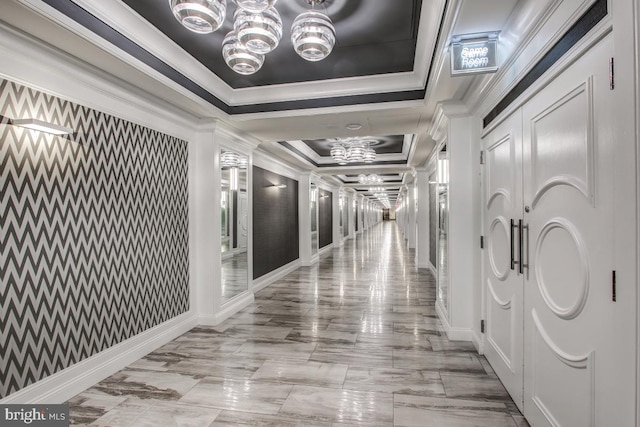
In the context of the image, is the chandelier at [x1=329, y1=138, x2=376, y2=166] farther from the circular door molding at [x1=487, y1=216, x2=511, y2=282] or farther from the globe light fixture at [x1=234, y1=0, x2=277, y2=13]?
the globe light fixture at [x1=234, y1=0, x2=277, y2=13]

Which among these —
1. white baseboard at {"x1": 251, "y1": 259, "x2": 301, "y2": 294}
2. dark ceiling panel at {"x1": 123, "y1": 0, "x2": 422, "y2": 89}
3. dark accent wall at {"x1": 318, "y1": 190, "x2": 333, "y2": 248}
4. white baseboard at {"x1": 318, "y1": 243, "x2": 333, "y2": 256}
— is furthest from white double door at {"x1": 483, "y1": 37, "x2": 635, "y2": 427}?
dark accent wall at {"x1": 318, "y1": 190, "x2": 333, "y2": 248}

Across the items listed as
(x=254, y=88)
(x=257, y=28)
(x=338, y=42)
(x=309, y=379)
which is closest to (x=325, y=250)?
(x=254, y=88)

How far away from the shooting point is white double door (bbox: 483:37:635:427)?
4.87 ft

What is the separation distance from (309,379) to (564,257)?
7.83 ft

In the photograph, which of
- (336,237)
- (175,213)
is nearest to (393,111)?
(175,213)

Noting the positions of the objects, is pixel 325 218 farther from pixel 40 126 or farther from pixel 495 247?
pixel 40 126

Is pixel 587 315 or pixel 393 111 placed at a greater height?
pixel 393 111

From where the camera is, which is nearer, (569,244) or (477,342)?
(569,244)

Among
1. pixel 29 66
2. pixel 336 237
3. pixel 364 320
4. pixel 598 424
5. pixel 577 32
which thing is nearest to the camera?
pixel 598 424

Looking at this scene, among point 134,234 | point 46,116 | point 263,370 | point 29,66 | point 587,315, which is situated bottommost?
point 263,370

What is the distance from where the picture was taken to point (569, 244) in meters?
1.82

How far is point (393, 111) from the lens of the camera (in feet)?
14.0

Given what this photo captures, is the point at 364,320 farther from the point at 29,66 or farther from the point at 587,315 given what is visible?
the point at 29,66

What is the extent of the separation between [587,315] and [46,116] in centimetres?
397
